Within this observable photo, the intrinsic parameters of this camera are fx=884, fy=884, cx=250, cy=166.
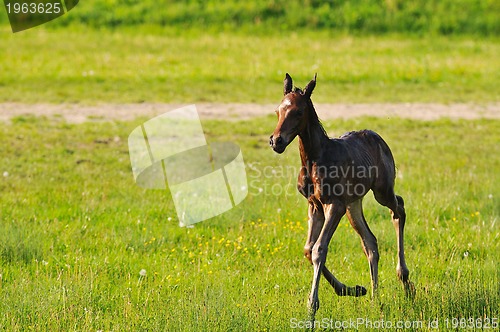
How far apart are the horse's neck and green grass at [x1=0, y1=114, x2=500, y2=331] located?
121cm

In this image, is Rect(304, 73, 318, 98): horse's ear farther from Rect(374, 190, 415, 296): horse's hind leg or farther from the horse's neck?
Rect(374, 190, 415, 296): horse's hind leg

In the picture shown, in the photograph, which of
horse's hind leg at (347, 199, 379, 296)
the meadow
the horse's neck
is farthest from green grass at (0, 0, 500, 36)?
the horse's neck

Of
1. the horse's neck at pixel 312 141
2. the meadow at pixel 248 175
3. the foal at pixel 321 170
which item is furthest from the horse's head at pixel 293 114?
the meadow at pixel 248 175

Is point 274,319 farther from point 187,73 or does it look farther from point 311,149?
point 187,73

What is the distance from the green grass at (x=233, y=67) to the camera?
18.4 meters

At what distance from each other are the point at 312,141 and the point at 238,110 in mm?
10843

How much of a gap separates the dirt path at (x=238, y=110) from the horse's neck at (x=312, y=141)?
10.2 meters

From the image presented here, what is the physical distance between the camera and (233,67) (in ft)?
67.8

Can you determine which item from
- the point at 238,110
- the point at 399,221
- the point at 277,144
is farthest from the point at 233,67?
the point at 277,144

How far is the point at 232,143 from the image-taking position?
14484 millimetres

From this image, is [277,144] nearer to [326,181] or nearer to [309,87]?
[309,87]

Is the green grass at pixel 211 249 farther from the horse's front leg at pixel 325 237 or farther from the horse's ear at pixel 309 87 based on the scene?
the horse's ear at pixel 309 87

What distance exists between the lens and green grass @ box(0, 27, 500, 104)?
1841 centimetres

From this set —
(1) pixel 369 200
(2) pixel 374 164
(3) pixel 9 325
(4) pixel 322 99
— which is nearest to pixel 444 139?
(4) pixel 322 99
